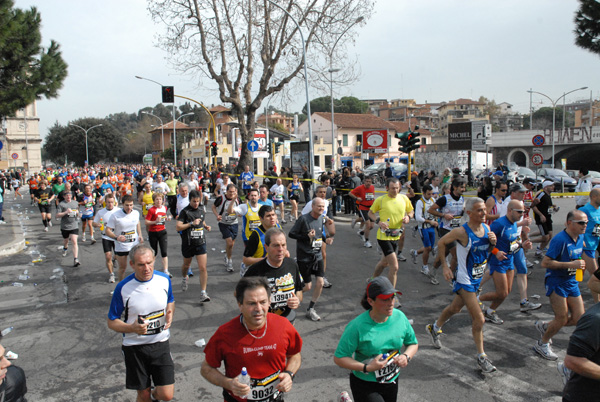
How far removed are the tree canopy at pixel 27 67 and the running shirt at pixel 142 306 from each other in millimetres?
11950

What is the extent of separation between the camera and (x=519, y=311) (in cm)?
676

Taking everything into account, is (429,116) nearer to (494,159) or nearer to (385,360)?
(494,159)

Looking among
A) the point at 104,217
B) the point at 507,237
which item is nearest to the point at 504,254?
the point at 507,237

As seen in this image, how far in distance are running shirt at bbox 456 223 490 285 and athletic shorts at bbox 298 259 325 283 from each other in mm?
2079

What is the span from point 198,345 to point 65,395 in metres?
1.56

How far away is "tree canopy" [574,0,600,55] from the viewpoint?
11.7 m

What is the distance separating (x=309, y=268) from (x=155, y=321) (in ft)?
9.65

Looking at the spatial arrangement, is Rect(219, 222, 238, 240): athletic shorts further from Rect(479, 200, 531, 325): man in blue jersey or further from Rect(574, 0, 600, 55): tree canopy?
Rect(574, 0, 600, 55): tree canopy

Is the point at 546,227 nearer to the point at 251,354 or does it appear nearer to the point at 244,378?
the point at 251,354

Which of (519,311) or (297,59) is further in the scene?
(297,59)

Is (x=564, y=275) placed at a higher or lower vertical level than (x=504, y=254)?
lower

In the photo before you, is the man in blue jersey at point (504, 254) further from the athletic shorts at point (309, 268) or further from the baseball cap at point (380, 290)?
the baseball cap at point (380, 290)

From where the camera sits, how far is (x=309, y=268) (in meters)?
6.45

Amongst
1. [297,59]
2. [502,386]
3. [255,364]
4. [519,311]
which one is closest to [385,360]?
[255,364]
